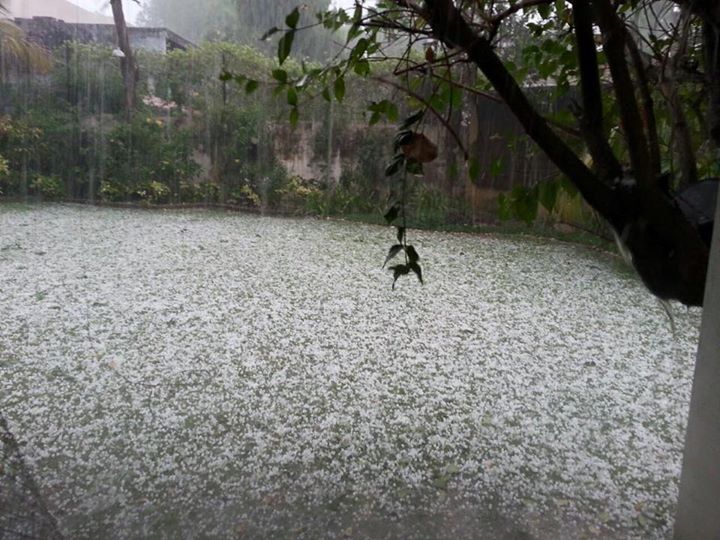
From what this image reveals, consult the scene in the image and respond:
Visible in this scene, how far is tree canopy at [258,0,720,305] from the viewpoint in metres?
0.86

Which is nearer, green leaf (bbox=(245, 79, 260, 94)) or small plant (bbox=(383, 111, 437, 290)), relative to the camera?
small plant (bbox=(383, 111, 437, 290))

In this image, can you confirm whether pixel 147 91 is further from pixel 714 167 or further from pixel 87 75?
A: pixel 714 167

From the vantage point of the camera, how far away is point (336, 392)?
87.3 inches

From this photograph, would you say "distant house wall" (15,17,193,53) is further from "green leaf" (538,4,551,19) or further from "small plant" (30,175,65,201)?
"green leaf" (538,4,551,19)

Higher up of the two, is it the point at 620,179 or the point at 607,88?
the point at 607,88

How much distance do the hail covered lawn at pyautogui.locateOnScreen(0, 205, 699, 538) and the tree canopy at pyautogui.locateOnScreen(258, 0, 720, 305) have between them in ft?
2.83

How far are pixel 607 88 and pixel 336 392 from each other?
151 centimetres

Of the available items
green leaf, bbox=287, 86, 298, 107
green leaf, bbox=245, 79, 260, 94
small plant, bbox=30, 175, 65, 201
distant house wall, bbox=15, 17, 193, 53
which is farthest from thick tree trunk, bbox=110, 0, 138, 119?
green leaf, bbox=287, 86, 298, 107

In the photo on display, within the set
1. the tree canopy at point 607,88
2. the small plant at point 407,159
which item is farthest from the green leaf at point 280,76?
the small plant at point 407,159

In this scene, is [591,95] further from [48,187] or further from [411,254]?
[48,187]

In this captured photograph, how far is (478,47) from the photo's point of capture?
850 mm

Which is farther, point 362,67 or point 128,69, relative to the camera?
point 128,69

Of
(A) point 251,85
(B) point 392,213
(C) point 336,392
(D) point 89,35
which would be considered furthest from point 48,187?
(B) point 392,213

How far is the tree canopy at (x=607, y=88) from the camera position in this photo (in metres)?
0.86
